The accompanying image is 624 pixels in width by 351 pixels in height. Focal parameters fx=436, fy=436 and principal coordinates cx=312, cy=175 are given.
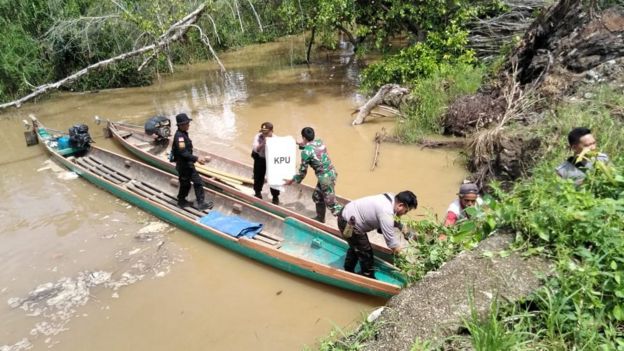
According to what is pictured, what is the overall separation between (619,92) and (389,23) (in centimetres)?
694

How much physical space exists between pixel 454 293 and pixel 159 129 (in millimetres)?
8606

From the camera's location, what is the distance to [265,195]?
24.8 feet

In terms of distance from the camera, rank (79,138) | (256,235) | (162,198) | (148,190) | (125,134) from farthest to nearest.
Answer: (125,134) → (79,138) → (148,190) → (162,198) → (256,235)

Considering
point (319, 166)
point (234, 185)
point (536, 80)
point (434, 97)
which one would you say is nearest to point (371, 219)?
point (319, 166)

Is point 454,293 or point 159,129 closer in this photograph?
point 454,293

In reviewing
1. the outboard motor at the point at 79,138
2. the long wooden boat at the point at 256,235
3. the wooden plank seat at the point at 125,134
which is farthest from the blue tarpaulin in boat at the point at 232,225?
the wooden plank seat at the point at 125,134

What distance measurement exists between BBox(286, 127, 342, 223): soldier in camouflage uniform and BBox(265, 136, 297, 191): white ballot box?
0.36 metres

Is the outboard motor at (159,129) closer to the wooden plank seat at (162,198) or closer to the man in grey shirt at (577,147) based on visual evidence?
the wooden plank seat at (162,198)

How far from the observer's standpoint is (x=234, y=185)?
7816mm

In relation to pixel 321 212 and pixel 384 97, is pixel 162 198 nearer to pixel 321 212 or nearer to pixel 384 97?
pixel 321 212

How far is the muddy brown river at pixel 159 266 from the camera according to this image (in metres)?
4.96

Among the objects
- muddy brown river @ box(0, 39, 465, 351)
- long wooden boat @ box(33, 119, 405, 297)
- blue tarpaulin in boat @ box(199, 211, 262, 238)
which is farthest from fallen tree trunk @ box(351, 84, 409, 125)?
blue tarpaulin in boat @ box(199, 211, 262, 238)

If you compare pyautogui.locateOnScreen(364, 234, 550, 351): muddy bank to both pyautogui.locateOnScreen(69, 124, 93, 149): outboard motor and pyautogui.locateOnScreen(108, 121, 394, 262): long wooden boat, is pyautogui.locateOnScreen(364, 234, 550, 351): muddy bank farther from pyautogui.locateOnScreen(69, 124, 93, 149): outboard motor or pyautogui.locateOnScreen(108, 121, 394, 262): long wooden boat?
pyautogui.locateOnScreen(69, 124, 93, 149): outboard motor

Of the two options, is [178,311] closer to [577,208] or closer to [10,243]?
[10,243]
